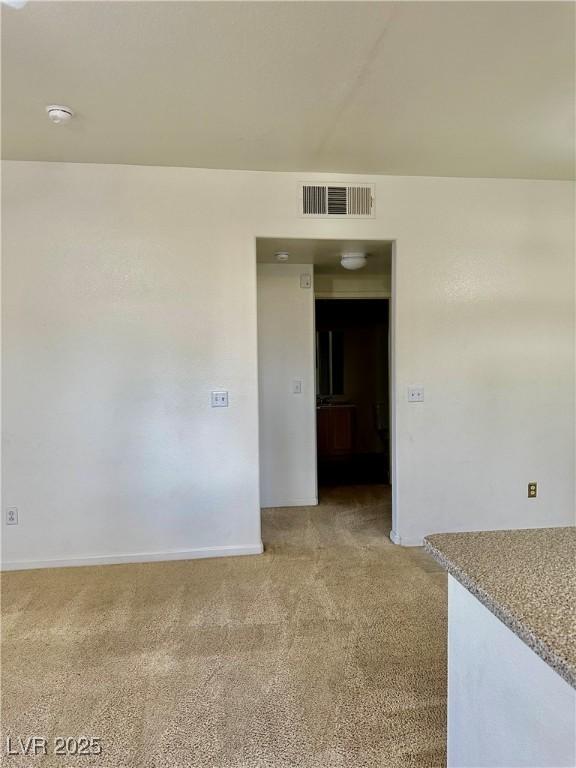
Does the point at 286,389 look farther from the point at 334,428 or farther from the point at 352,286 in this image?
the point at 334,428

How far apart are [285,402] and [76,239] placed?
218cm

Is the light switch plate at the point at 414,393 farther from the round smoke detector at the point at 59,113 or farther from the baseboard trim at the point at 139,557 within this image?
the round smoke detector at the point at 59,113

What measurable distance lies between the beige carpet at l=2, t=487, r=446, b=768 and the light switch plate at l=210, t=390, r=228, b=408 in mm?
1051

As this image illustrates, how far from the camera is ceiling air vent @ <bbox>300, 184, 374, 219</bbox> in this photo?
3100 mm

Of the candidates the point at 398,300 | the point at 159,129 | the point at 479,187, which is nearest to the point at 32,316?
A: the point at 159,129

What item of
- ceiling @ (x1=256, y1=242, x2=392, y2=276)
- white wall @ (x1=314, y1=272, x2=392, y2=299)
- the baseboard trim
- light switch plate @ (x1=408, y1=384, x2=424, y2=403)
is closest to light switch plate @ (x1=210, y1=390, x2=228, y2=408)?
the baseboard trim

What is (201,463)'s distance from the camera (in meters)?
3.05

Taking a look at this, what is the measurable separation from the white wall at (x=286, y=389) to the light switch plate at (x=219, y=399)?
1.13 meters

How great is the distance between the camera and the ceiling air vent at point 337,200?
3100 mm

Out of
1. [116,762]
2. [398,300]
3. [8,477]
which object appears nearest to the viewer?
[116,762]

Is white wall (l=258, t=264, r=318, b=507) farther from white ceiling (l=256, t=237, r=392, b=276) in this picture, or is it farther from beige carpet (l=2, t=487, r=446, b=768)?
beige carpet (l=2, t=487, r=446, b=768)

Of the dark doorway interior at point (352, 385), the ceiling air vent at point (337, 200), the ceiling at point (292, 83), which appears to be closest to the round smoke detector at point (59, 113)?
the ceiling at point (292, 83)

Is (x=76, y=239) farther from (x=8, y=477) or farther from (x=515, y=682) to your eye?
(x=515, y=682)

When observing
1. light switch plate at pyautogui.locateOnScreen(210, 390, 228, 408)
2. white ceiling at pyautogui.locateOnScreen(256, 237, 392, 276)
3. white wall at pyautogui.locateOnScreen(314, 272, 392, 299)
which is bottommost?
light switch plate at pyautogui.locateOnScreen(210, 390, 228, 408)
